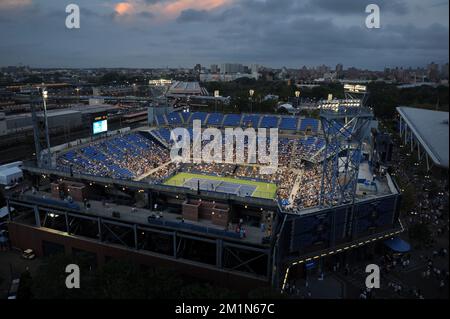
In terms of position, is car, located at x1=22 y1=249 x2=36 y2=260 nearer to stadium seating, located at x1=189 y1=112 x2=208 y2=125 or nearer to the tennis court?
the tennis court

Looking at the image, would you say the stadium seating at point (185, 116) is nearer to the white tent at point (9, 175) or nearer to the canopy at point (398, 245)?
the white tent at point (9, 175)

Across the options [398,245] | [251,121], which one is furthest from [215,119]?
[398,245]

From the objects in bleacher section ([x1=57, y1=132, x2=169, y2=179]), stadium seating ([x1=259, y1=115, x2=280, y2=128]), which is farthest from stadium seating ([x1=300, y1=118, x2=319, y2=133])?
bleacher section ([x1=57, y1=132, x2=169, y2=179])

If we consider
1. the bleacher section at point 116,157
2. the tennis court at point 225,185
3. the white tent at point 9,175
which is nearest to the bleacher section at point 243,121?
the bleacher section at point 116,157

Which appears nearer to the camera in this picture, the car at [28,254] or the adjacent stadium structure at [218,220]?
the adjacent stadium structure at [218,220]

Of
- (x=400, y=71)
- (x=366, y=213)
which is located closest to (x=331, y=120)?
(x=366, y=213)

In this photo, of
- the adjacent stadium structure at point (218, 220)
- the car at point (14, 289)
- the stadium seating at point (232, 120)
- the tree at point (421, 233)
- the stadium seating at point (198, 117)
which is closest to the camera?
the car at point (14, 289)
